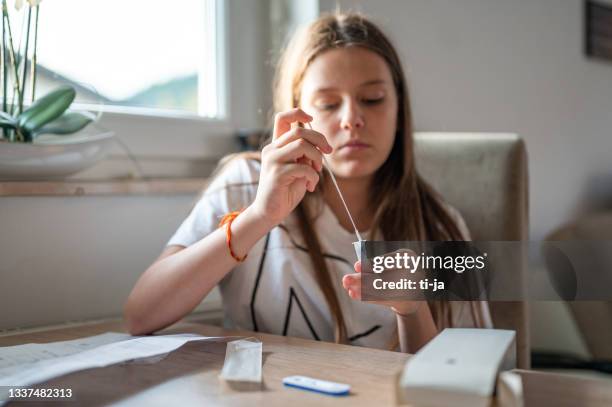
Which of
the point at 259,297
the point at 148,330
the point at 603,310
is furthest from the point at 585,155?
the point at 148,330

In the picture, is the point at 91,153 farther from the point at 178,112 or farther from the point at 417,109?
the point at 417,109

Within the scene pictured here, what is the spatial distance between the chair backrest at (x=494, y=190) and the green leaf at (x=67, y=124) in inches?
26.5

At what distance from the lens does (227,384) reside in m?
0.63

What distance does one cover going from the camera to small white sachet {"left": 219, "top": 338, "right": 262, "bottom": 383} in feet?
2.13

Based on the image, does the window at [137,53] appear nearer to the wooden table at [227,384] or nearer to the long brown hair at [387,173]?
the long brown hair at [387,173]

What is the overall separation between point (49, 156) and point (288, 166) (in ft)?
1.43

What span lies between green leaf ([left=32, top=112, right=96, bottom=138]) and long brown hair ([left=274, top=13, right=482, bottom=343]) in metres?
0.37

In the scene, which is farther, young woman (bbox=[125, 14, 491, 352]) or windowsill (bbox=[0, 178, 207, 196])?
windowsill (bbox=[0, 178, 207, 196])

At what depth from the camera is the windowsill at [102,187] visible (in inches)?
40.5

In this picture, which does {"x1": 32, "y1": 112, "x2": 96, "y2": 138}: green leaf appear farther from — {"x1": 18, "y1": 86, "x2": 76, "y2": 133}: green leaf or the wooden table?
the wooden table

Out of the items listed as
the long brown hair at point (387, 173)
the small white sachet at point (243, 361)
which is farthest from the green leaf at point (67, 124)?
the small white sachet at point (243, 361)

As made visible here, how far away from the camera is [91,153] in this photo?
111 cm

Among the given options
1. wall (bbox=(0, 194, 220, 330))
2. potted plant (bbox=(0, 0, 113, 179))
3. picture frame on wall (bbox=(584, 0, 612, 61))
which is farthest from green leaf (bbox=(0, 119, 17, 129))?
picture frame on wall (bbox=(584, 0, 612, 61))

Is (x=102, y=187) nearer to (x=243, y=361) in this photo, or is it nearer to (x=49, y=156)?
(x=49, y=156)
